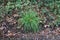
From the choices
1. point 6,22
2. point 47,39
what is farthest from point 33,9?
point 47,39

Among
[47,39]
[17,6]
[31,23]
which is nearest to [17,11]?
[17,6]

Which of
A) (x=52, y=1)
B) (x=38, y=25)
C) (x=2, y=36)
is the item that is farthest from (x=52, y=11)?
(x=2, y=36)

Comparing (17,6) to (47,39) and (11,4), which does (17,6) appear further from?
(47,39)

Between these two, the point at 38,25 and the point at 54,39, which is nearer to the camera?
the point at 54,39

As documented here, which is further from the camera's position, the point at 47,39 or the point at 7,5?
the point at 7,5

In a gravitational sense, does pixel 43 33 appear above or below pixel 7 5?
below

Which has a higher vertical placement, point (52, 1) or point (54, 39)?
point (52, 1)

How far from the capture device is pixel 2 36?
7441 mm

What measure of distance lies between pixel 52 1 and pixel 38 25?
1.55 metres

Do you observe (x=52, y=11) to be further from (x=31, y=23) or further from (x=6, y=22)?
(x=6, y=22)

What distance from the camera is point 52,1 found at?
8891mm

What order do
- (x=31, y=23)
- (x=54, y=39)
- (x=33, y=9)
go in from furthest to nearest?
(x=33, y=9) < (x=31, y=23) < (x=54, y=39)

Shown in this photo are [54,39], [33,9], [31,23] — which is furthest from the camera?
[33,9]

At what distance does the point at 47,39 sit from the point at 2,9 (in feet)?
8.19
